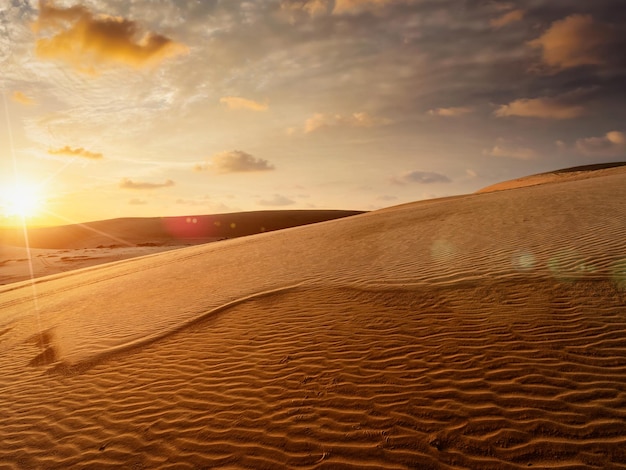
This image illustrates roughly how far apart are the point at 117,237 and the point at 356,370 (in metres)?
69.0

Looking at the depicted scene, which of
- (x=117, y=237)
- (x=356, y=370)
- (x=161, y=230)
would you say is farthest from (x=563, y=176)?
(x=117, y=237)

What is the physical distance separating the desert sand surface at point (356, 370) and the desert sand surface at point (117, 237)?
106ft

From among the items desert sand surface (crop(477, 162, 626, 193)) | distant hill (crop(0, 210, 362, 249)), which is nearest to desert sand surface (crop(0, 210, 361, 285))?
distant hill (crop(0, 210, 362, 249))

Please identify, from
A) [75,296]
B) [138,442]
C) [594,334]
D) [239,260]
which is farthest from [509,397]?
[75,296]

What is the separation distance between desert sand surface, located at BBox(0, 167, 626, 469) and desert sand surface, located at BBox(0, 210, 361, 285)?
3223 centimetres

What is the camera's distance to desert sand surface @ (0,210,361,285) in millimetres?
40656

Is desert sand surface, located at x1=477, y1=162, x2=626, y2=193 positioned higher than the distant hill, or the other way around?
the distant hill

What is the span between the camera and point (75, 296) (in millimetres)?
16734

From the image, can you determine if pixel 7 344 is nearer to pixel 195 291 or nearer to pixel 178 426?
pixel 195 291

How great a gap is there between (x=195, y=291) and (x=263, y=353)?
7.09 metres

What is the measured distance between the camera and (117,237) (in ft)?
216

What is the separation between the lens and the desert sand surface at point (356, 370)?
4.44 meters

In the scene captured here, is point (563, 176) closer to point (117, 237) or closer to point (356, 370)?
point (356, 370)

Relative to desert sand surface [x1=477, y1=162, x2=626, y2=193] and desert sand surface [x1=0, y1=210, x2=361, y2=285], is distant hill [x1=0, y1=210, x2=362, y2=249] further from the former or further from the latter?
desert sand surface [x1=477, y1=162, x2=626, y2=193]
